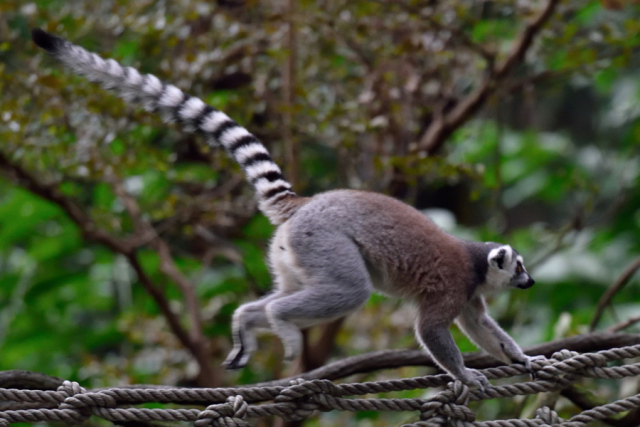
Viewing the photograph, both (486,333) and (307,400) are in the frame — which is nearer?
(307,400)

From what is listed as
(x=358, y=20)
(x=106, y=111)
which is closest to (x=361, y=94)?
(x=358, y=20)

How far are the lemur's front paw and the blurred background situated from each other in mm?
586

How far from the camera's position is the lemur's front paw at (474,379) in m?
2.79

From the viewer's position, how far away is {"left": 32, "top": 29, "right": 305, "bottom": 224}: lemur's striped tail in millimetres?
3041

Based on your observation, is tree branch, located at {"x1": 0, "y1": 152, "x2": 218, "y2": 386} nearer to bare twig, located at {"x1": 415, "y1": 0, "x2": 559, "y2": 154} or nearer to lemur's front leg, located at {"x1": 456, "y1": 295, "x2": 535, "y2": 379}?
bare twig, located at {"x1": 415, "y1": 0, "x2": 559, "y2": 154}

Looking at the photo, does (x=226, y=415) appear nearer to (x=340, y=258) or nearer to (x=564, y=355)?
(x=340, y=258)

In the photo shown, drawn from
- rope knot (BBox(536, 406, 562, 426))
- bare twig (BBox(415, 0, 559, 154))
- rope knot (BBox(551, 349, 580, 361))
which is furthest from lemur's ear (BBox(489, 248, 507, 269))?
bare twig (BBox(415, 0, 559, 154))

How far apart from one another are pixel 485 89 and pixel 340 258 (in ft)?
7.10

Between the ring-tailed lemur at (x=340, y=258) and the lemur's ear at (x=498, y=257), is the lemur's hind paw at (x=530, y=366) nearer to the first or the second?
A: the ring-tailed lemur at (x=340, y=258)

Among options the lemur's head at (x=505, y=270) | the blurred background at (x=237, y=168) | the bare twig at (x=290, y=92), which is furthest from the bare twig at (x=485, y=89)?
the lemur's head at (x=505, y=270)

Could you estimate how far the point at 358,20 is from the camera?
4.59 meters

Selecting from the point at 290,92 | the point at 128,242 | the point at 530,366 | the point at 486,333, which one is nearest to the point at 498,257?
the point at 486,333

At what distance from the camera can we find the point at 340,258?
2.94m

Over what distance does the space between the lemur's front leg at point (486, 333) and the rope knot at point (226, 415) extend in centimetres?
124
